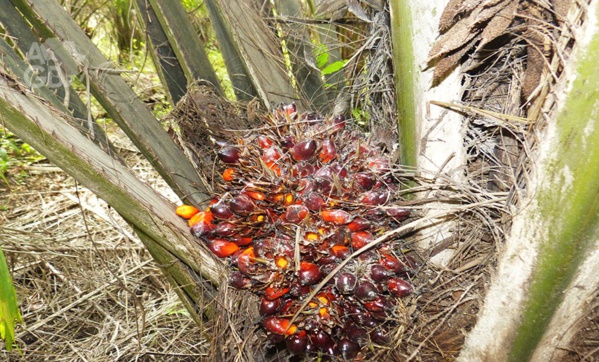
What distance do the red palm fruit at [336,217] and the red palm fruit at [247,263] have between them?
160 mm

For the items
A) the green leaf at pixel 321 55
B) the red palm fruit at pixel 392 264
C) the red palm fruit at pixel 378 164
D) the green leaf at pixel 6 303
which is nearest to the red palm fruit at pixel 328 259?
the red palm fruit at pixel 392 264

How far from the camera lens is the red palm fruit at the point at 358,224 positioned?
1.02 m

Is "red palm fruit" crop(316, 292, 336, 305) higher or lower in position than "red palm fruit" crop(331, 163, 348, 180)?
lower

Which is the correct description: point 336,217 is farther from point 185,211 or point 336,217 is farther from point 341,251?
point 185,211

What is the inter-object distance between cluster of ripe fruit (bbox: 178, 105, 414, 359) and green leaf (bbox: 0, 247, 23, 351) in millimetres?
390

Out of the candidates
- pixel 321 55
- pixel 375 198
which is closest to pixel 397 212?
pixel 375 198

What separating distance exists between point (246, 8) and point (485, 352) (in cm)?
92

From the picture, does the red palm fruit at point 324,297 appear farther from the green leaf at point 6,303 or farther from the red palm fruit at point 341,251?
the green leaf at point 6,303

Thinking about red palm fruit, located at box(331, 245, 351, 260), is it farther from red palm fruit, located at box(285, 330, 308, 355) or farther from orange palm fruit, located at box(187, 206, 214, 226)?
orange palm fruit, located at box(187, 206, 214, 226)

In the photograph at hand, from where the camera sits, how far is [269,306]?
103 centimetres

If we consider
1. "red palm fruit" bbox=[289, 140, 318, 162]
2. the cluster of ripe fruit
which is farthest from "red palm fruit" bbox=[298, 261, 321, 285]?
"red palm fruit" bbox=[289, 140, 318, 162]

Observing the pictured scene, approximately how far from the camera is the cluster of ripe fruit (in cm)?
100

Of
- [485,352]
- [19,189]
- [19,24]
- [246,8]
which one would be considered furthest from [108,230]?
[485,352]

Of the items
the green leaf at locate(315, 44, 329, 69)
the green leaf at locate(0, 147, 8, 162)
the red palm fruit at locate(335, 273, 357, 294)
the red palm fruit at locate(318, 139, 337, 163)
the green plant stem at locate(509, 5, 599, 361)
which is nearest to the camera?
the green plant stem at locate(509, 5, 599, 361)
